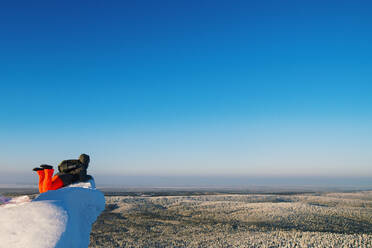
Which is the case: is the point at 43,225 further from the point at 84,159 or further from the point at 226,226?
the point at 226,226

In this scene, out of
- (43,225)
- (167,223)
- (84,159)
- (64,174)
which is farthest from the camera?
(167,223)

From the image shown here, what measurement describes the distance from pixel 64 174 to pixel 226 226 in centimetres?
776

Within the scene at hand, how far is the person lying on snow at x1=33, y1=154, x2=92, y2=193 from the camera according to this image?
1043cm

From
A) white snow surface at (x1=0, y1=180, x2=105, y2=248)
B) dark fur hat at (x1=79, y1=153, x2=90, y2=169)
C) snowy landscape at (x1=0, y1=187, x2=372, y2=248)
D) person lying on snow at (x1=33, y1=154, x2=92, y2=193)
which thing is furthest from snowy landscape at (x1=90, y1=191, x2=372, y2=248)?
white snow surface at (x1=0, y1=180, x2=105, y2=248)

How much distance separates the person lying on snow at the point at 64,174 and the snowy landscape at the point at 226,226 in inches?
99.7

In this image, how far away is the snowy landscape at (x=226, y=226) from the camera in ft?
34.7

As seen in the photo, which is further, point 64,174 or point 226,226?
point 226,226

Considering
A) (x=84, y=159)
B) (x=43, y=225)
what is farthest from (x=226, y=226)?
(x=43, y=225)

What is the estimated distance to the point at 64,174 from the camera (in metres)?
11.8

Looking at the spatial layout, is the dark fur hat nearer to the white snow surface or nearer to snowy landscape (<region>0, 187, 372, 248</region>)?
snowy landscape (<region>0, 187, 372, 248</region>)

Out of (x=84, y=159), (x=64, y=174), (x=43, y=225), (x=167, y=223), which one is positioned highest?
(x=84, y=159)

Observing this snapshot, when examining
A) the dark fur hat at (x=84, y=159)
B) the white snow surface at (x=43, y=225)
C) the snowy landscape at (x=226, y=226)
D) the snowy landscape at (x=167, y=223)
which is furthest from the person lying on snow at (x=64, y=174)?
the white snow surface at (x=43, y=225)

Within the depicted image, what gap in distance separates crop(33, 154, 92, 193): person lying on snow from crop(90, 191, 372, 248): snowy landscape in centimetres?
253

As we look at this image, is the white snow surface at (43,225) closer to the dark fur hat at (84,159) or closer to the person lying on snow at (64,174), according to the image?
the person lying on snow at (64,174)
